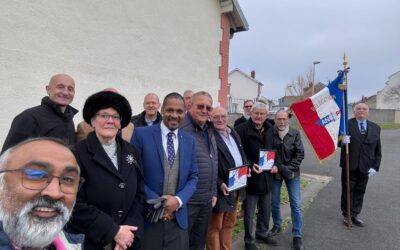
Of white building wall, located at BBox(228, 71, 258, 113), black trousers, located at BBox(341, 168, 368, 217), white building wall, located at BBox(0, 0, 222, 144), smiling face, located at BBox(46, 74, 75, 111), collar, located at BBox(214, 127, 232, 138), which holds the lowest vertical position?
black trousers, located at BBox(341, 168, 368, 217)

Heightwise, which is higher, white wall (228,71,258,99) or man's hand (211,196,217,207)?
white wall (228,71,258,99)

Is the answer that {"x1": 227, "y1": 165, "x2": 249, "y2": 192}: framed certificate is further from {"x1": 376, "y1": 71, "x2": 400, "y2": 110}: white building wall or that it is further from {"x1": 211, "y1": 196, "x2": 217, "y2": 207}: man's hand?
{"x1": 376, "y1": 71, "x2": 400, "y2": 110}: white building wall

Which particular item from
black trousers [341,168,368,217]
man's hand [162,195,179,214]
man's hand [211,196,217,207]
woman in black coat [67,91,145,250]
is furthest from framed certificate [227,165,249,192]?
black trousers [341,168,368,217]

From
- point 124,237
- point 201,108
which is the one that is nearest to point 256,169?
point 201,108

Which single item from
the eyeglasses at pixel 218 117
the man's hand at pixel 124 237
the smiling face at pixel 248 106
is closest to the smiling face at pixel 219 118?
the eyeglasses at pixel 218 117

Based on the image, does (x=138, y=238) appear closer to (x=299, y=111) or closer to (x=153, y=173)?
(x=153, y=173)

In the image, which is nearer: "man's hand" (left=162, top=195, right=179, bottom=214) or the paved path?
"man's hand" (left=162, top=195, right=179, bottom=214)

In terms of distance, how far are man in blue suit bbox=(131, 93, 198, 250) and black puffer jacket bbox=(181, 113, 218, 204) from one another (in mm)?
224

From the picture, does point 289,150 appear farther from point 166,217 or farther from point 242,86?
point 242,86

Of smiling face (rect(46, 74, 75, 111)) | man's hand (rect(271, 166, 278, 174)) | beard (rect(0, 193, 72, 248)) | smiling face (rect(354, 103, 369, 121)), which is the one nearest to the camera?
beard (rect(0, 193, 72, 248))

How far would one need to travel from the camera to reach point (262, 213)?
4.42m

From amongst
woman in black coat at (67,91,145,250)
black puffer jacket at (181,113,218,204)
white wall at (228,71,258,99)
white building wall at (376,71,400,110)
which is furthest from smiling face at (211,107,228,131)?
white building wall at (376,71,400,110)

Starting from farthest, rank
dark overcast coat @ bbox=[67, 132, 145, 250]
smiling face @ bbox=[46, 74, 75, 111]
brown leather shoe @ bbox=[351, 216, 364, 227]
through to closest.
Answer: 1. brown leather shoe @ bbox=[351, 216, 364, 227]
2. smiling face @ bbox=[46, 74, 75, 111]
3. dark overcast coat @ bbox=[67, 132, 145, 250]

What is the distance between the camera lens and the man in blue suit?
104 inches
